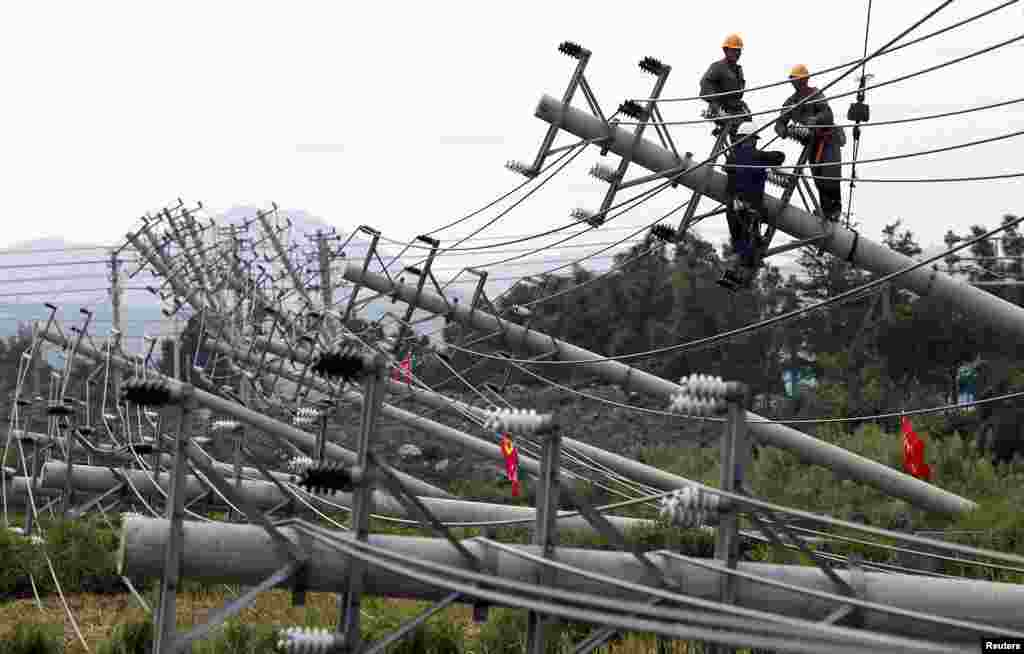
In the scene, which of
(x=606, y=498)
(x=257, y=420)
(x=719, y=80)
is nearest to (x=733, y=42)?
(x=719, y=80)

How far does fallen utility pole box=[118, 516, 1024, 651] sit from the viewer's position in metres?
6.99

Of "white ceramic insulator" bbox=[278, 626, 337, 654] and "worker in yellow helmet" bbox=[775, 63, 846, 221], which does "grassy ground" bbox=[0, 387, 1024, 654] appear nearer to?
"worker in yellow helmet" bbox=[775, 63, 846, 221]

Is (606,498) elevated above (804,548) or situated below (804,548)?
below

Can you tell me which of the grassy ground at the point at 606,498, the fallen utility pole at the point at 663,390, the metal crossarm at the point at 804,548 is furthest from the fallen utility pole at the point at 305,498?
the metal crossarm at the point at 804,548

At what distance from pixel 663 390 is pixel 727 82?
352cm

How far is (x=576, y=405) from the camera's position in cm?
2922

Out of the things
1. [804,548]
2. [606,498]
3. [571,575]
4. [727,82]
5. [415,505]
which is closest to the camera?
[804,548]

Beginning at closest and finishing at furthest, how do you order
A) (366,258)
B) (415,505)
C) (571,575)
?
(415,505) → (571,575) → (366,258)

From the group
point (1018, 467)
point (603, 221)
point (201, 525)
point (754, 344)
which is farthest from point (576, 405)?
point (201, 525)

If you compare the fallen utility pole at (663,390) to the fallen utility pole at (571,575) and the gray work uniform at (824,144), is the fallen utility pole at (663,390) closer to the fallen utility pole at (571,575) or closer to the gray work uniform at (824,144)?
Result: the gray work uniform at (824,144)

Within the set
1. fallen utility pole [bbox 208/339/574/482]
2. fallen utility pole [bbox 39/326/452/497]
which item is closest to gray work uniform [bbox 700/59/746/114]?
fallen utility pole [bbox 208/339/574/482]

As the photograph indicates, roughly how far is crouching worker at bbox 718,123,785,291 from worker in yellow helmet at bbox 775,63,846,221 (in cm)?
32

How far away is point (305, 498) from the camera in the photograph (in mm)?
14109

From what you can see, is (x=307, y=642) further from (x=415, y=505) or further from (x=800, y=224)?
(x=800, y=224)
